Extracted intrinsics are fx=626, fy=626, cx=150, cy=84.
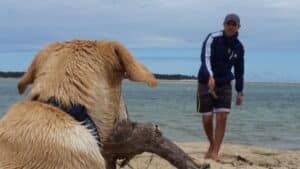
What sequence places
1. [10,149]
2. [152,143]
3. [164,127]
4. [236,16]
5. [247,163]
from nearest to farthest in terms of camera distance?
[10,149]
[152,143]
[236,16]
[247,163]
[164,127]

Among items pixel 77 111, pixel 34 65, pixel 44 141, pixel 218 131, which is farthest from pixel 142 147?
pixel 218 131

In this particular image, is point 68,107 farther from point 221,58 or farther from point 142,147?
point 221,58

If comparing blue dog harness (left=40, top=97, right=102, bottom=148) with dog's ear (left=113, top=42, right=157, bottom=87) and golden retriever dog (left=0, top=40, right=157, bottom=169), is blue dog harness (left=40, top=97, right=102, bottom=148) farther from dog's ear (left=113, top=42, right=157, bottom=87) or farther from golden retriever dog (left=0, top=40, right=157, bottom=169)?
dog's ear (left=113, top=42, right=157, bottom=87)

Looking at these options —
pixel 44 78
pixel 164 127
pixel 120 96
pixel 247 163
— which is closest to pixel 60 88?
pixel 44 78

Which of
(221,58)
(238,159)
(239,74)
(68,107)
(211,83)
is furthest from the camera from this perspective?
(238,159)

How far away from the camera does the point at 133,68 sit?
10.2 feet

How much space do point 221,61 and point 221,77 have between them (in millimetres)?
268

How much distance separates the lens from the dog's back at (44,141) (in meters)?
2.96

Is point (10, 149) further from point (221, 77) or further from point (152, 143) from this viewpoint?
point (221, 77)

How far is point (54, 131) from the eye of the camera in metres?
3.01

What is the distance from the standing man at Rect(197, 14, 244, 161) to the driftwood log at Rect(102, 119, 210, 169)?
254 cm

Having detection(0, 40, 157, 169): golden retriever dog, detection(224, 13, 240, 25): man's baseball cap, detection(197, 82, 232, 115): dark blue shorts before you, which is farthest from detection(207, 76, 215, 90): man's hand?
detection(0, 40, 157, 169): golden retriever dog

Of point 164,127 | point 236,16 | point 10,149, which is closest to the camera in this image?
point 10,149

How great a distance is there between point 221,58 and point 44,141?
6700 millimetres
